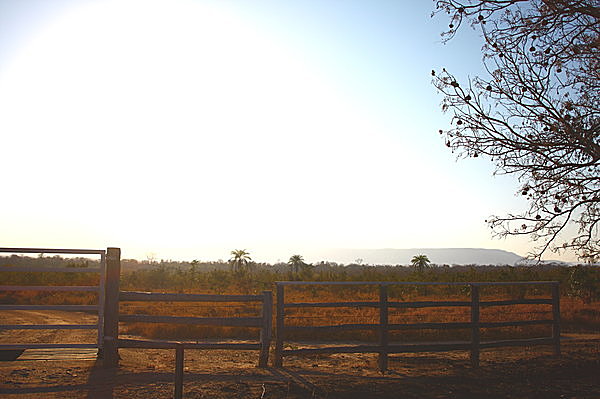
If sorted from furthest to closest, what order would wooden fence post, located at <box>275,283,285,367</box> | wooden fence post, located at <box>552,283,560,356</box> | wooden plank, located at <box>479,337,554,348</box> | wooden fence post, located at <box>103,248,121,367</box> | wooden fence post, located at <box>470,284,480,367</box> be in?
1. wooden fence post, located at <box>552,283,560,356</box>
2. wooden plank, located at <box>479,337,554,348</box>
3. wooden fence post, located at <box>470,284,480,367</box>
4. wooden fence post, located at <box>275,283,285,367</box>
5. wooden fence post, located at <box>103,248,121,367</box>

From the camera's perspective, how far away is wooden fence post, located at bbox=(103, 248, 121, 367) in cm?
948

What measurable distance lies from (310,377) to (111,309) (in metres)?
3.69

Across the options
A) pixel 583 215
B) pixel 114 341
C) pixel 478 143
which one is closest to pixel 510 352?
pixel 583 215

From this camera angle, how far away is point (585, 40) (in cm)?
841

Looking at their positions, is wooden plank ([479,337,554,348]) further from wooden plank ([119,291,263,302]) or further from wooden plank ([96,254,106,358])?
wooden plank ([96,254,106,358])

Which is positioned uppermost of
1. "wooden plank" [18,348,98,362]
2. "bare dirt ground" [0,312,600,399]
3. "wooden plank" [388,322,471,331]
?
"wooden plank" [388,322,471,331]

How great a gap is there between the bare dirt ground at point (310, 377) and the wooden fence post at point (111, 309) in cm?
26

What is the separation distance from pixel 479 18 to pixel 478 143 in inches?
79.3

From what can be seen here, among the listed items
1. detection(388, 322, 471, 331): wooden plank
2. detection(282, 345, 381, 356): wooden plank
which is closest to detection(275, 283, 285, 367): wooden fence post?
detection(282, 345, 381, 356): wooden plank

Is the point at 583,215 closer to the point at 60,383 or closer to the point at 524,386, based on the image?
the point at 524,386

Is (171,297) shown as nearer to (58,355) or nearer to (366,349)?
(58,355)

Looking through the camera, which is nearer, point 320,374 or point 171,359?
point 320,374

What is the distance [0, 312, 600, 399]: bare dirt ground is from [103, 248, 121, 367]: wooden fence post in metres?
0.26

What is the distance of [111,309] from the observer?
382 inches
